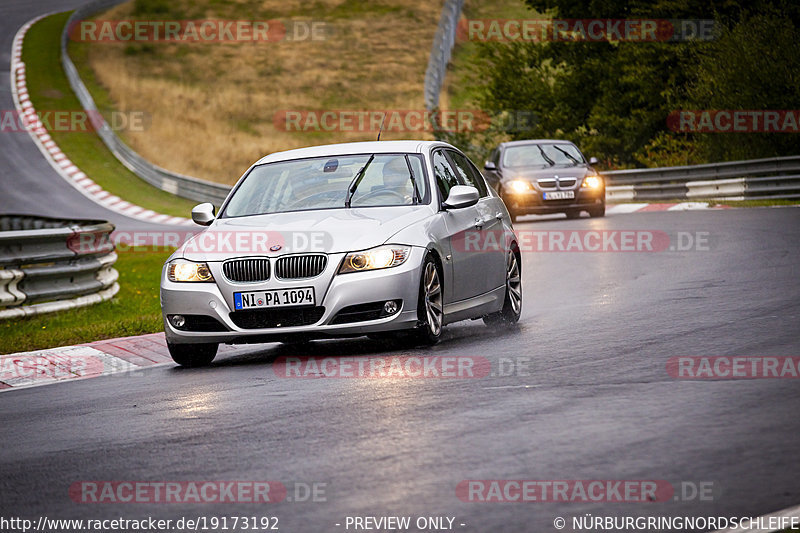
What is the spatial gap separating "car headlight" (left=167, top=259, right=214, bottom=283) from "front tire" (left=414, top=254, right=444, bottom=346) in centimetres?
156

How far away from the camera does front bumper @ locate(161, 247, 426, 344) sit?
9.48 m

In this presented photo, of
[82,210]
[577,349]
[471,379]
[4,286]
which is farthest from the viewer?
[82,210]

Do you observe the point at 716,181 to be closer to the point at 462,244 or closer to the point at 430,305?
the point at 462,244

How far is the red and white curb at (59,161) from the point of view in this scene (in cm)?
3600

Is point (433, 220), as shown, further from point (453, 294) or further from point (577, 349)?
point (577, 349)

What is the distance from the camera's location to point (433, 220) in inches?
405

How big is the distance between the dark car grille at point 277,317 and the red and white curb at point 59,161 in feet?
77.2

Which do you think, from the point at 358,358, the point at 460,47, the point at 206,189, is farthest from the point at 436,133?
the point at 358,358

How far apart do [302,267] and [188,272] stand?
0.93 m

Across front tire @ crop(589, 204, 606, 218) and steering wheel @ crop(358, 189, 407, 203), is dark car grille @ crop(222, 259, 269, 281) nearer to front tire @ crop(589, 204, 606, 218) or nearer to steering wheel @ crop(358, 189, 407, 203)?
steering wheel @ crop(358, 189, 407, 203)

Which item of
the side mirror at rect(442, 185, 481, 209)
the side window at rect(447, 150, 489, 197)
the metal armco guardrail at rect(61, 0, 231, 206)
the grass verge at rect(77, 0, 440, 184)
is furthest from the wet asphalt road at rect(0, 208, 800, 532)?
the grass verge at rect(77, 0, 440, 184)

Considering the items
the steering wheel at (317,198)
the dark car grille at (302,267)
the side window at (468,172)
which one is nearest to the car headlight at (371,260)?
the dark car grille at (302,267)

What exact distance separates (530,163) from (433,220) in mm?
16005

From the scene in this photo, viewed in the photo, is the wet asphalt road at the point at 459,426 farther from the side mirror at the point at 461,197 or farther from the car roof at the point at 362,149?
the car roof at the point at 362,149
